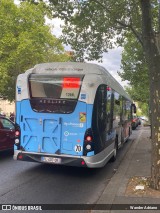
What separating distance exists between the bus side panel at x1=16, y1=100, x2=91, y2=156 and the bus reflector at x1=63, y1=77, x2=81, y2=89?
0.51m

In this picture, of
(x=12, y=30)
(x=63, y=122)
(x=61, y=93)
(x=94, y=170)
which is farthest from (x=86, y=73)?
(x=12, y=30)

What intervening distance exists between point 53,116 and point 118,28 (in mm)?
4369

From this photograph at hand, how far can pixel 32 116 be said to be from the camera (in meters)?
8.44

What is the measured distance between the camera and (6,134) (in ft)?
36.6

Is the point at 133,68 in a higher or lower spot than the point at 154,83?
higher

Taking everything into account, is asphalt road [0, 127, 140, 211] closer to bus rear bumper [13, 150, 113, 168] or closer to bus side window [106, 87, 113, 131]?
bus rear bumper [13, 150, 113, 168]

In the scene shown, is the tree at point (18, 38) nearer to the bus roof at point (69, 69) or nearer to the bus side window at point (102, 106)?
the bus roof at point (69, 69)

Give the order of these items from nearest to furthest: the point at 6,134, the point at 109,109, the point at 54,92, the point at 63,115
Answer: the point at 63,115 → the point at 54,92 → the point at 109,109 → the point at 6,134

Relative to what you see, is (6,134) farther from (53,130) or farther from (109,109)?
(109,109)

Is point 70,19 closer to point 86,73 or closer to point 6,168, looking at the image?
point 86,73

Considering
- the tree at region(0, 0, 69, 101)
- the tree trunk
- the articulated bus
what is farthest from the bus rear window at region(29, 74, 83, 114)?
the tree at region(0, 0, 69, 101)

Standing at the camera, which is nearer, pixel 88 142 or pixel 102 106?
pixel 88 142

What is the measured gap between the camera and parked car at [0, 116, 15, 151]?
10891mm

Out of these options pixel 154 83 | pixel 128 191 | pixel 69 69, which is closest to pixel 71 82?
pixel 69 69
